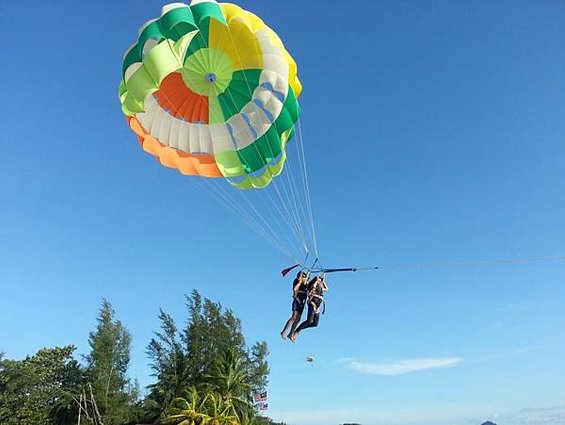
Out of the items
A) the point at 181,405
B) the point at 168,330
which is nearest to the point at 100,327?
the point at 168,330

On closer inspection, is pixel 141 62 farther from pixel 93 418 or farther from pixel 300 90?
pixel 93 418

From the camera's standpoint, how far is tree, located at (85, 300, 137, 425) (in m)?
36.6

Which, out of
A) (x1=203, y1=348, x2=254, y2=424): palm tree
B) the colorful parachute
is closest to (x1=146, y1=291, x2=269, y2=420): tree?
(x1=203, y1=348, x2=254, y2=424): palm tree

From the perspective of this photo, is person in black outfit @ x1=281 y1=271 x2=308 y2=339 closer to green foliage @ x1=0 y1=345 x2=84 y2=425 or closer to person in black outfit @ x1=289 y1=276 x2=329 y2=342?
person in black outfit @ x1=289 y1=276 x2=329 y2=342

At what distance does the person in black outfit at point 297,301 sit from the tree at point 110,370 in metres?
29.0

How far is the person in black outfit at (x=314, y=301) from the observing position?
1162 cm

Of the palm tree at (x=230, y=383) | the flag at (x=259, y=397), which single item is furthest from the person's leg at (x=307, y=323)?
the flag at (x=259, y=397)

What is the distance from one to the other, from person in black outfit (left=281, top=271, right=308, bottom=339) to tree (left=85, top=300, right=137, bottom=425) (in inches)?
1142

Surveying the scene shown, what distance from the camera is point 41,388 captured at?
137 feet

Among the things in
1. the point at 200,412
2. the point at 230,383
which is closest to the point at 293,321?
the point at 200,412

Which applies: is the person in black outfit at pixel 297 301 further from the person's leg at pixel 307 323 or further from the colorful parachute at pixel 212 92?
the colorful parachute at pixel 212 92

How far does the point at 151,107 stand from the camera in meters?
13.9

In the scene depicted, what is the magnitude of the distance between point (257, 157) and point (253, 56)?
2.55 meters

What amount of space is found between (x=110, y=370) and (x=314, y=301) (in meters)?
30.8
